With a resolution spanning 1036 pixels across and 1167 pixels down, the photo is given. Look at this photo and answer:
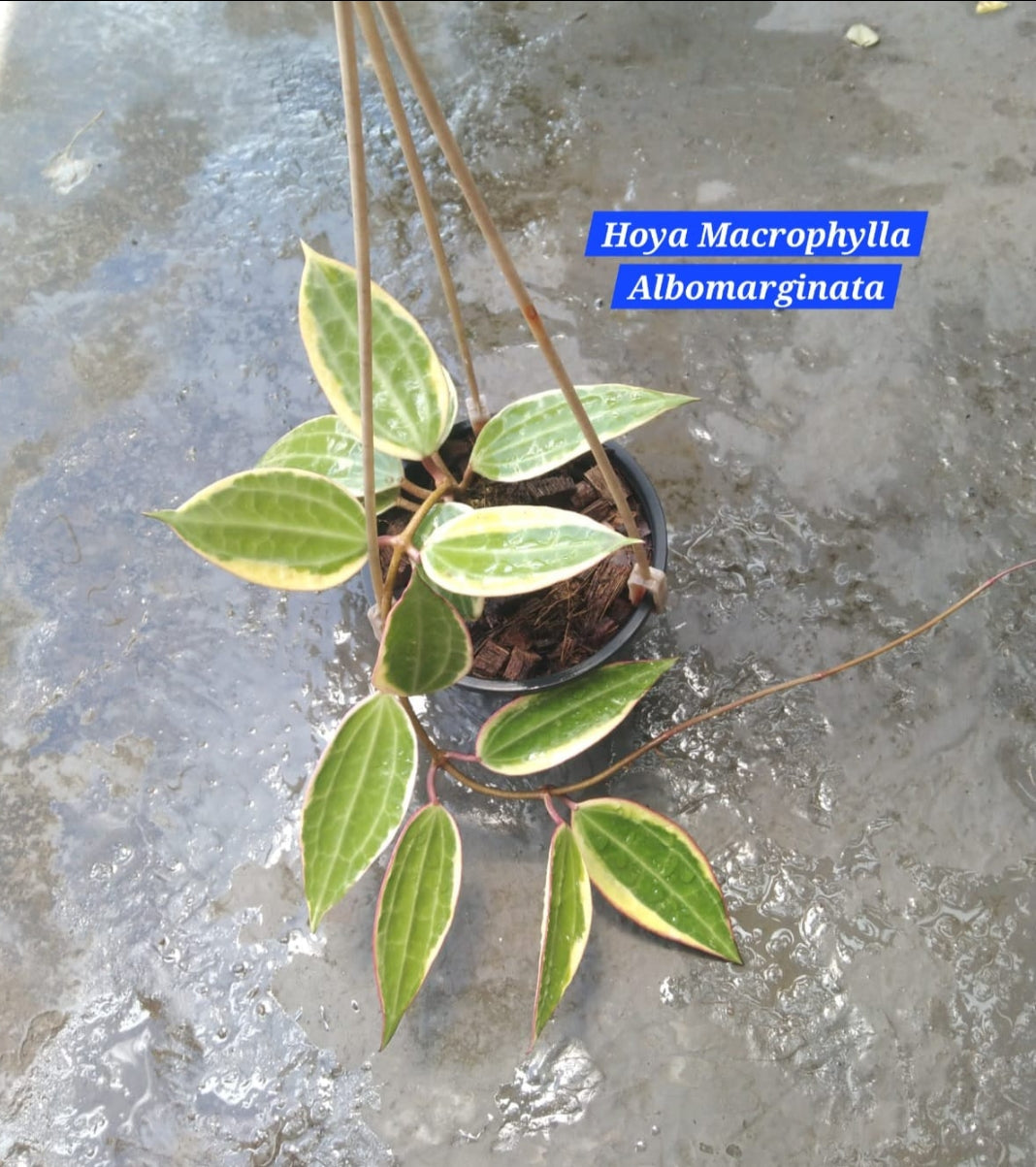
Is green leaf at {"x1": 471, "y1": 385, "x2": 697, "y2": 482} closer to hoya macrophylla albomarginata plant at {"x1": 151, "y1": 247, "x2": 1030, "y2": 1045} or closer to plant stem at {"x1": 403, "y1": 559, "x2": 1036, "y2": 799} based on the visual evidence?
hoya macrophylla albomarginata plant at {"x1": 151, "y1": 247, "x2": 1030, "y2": 1045}

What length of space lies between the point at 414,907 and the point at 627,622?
36 centimetres

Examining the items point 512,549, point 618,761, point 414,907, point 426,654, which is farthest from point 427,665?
point 618,761

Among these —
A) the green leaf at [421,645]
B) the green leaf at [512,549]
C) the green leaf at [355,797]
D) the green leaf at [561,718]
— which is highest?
the green leaf at [512,549]

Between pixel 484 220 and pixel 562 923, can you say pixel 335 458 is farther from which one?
pixel 562 923

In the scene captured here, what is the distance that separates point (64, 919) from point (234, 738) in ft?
0.89

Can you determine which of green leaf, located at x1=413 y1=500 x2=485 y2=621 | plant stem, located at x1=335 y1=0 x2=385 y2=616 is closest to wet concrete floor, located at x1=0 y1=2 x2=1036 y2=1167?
green leaf, located at x1=413 y1=500 x2=485 y2=621

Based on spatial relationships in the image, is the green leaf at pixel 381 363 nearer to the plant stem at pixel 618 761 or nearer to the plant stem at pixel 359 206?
the plant stem at pixel 359 206

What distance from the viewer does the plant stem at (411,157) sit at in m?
0.57

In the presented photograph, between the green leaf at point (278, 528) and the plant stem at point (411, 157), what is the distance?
0.66 feet

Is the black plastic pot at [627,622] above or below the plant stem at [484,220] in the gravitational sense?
below

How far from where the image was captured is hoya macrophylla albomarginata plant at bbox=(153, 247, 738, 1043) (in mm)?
853

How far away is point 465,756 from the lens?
1.02m

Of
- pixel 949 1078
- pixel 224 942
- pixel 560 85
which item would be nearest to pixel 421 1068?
pixel 224 942

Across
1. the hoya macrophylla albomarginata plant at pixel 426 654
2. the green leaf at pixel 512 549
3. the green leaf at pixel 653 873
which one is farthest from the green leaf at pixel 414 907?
the green leaf at pixel 512 549
